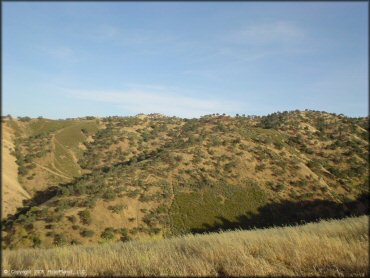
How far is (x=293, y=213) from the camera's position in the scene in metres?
49.1

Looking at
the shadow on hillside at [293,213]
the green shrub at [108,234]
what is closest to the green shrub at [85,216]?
the green shrub at [108,234]

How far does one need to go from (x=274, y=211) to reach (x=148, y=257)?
41.4m

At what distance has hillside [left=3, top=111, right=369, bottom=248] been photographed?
43000mm

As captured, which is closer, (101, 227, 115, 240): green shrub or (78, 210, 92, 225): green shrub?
(101, 227, 115, 240): green shrub

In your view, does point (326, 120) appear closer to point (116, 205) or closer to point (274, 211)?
point (274, 211)

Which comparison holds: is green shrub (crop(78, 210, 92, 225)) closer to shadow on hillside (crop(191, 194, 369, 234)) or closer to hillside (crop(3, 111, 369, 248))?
hillside (crop(3, 111, 369, 248))

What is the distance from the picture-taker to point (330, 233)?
11.4 m

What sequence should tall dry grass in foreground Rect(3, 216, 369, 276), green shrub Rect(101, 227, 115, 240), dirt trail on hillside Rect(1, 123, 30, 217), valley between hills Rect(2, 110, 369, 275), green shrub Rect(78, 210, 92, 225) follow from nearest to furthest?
tall dry grass in foreground Rect(3, 216, 369, 276) < green shrub Rect(101, 227, 115, 240) < green shrub Rect(78, 210, 92, 225) < valley between hills Rect(2, 110, 369, 275) < dirt trail on hillside Rect(1, 123, 30, 217)

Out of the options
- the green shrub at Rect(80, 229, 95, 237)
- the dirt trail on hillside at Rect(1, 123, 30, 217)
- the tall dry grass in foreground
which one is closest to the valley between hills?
the green shrub at Rect(80, 229, 95, 237)

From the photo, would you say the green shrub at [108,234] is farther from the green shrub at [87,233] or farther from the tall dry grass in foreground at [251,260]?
the tall dry grass in foreground at [251,260]

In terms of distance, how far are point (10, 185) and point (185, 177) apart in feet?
102

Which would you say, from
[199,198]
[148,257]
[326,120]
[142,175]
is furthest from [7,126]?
[148,257]

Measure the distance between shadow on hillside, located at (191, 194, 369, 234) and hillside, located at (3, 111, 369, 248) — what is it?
0.16m

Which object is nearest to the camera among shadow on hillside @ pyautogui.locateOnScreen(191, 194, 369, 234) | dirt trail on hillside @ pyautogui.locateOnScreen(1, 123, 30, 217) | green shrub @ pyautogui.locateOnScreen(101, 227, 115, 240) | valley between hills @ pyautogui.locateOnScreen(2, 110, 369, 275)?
green shrub @ pyautogui.locateOnScreen(101, 227, 115, 240)
